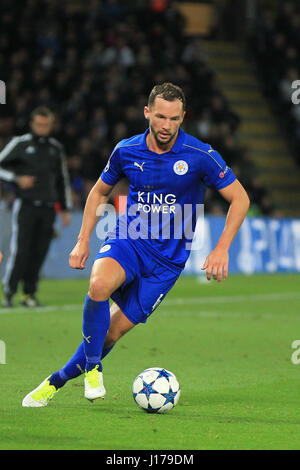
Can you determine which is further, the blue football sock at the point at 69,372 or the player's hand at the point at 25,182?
the player's hand at the point at 25,182

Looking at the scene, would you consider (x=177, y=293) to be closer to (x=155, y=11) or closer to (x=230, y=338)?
(x=230, y=338)

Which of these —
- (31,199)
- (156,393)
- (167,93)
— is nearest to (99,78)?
(31,199)

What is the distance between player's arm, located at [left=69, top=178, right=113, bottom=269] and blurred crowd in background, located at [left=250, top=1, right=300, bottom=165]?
1855cm

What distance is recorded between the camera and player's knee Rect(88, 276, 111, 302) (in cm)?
596

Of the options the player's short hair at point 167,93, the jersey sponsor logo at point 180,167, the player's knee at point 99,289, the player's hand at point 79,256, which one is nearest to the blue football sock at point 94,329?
the player's knee at point 99,289

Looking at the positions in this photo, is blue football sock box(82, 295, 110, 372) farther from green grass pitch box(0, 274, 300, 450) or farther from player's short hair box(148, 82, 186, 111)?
player's short hair box(148, 82, 186, 111)

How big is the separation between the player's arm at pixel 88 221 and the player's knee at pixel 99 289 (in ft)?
0.71

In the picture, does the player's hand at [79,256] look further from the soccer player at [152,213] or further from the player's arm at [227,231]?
the player's arm at [227,231]

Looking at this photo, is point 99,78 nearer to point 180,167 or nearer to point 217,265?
point 180,167

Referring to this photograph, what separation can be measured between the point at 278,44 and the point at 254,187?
5506 mm

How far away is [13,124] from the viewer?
18047 millimetres

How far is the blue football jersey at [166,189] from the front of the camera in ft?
20.8

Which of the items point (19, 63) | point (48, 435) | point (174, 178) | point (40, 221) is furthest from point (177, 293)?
point (48, 435)

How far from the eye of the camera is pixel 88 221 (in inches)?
250
